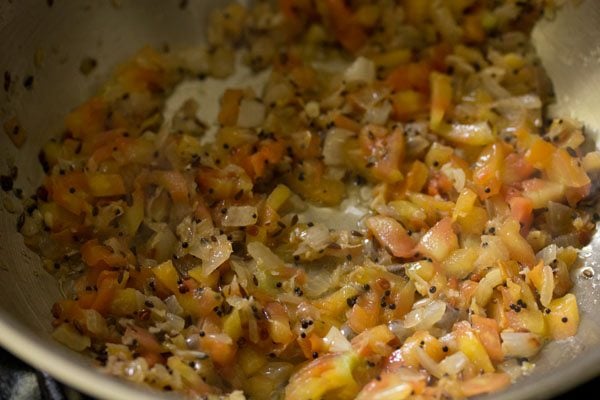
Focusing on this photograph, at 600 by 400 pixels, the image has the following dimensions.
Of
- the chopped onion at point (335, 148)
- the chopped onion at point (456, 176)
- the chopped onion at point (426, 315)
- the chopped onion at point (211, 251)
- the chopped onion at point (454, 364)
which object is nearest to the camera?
the chopped onion at point (454, 364)

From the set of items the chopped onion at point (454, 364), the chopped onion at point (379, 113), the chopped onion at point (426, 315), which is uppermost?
the chopped onion at point (379, 113)

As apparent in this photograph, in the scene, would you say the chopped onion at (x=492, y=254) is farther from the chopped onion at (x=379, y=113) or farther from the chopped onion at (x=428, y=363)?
the chopped onion at (x=379, y=113)

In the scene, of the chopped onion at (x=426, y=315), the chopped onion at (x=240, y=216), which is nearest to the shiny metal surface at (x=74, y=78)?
the chopped onion at (x=426, y=315)

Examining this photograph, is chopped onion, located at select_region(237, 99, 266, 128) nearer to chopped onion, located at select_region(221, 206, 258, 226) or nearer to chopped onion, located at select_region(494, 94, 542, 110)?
chopped onion, located at select_region(221, 206, 258, 226)

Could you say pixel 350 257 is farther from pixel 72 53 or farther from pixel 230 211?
pixel 72 53

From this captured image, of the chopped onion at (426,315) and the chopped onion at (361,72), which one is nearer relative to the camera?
the chopped onion at (426,315)

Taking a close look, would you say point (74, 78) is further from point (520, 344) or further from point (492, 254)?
point (520, 344)

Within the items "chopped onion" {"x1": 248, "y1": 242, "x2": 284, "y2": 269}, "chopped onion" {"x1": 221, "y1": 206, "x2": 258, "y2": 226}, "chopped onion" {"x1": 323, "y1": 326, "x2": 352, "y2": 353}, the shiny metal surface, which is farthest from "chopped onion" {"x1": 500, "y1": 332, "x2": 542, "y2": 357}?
"chopped onion" {"x1": 221, "y1": 206, "x2": 258, "y2": 226}
